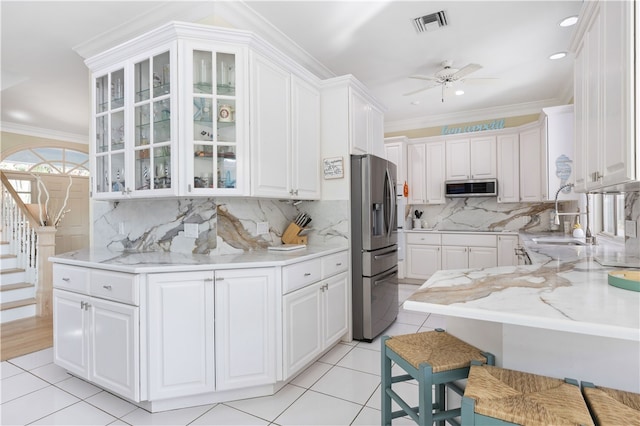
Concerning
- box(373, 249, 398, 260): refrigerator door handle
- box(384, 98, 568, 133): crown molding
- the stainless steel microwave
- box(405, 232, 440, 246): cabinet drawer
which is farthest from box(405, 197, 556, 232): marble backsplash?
box(373, 249, 398, 260): refrigerator door handle

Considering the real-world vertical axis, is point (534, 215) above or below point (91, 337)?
above

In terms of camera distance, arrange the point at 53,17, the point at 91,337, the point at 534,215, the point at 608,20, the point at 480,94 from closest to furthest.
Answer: the point at 608,20 < the point at 91,337 < the point at 53,17 < the point at 480,94 < the point at 534,215

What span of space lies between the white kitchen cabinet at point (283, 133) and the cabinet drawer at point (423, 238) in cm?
273

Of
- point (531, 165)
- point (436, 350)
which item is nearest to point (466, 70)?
point (531, 165)

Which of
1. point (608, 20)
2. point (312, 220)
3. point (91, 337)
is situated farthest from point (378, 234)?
point (91, 337)

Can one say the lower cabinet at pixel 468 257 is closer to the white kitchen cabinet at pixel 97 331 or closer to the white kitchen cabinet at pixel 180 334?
the white kitchen cabinet at pixel 180 334

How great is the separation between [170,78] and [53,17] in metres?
1.44

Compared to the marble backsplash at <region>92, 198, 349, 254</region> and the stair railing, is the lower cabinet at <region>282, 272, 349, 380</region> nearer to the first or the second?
the marble backsplash at <region>92, 198, 349, 254</region>

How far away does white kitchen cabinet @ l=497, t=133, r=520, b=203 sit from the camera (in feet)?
16.4

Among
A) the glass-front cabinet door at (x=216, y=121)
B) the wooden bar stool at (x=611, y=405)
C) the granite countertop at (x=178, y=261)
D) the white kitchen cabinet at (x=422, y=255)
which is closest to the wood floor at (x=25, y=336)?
→ the granite countertop at (x=178, y=261)

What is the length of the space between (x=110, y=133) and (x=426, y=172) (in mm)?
4547

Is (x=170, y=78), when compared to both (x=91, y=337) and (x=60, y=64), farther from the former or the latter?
(x=60, y=64)

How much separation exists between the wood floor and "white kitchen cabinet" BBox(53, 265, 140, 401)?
861 millimetres

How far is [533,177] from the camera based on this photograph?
15.9ft
